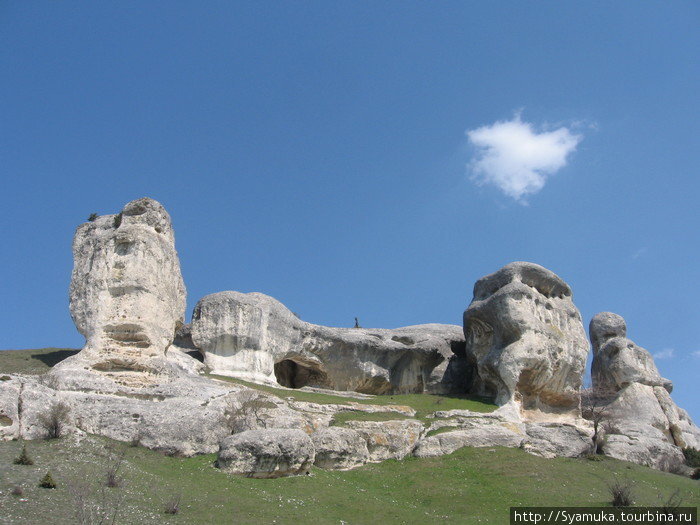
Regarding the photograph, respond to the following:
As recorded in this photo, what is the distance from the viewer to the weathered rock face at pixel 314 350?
47156 millimetres

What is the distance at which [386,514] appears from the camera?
27047 mm

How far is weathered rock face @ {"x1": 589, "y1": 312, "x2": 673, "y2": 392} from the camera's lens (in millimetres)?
53969

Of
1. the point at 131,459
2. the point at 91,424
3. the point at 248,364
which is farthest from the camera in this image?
the point at 248,364

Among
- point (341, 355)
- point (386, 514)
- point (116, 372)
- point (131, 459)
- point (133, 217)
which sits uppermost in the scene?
point (133, 217)

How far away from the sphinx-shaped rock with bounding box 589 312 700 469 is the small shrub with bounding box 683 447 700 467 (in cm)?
81

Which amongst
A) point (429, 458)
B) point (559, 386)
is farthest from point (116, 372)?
point (559, 386)

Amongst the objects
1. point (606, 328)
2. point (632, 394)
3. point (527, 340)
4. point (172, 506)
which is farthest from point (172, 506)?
point (606, 328)

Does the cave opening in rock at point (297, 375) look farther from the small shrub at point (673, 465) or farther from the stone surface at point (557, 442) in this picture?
the small shrub at point (673, 465)

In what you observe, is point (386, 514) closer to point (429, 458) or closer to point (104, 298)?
point (429, 458)

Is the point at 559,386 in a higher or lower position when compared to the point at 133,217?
lower

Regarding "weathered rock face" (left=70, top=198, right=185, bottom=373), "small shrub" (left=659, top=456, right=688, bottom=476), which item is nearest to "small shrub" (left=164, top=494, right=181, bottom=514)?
"weathered rock face" (left=70, top=198, right=185, bottom=373)

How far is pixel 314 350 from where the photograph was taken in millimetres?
52031

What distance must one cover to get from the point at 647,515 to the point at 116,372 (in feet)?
78.8

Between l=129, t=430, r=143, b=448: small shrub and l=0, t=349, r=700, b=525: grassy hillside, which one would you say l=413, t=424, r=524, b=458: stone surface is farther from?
l=129, t=430, r=143, b=448: small shrub
